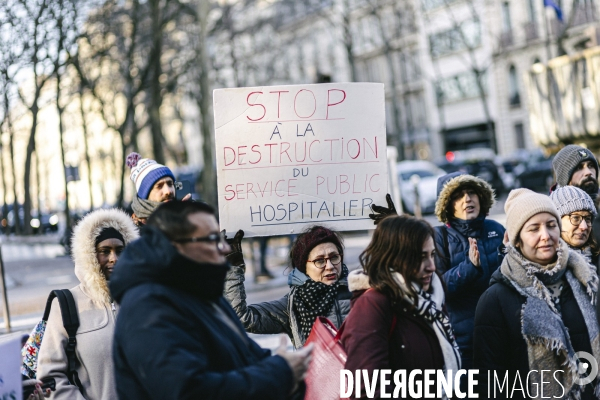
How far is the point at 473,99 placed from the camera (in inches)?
2288

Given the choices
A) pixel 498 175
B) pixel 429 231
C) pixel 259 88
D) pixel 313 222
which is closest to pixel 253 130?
pixel 259 88

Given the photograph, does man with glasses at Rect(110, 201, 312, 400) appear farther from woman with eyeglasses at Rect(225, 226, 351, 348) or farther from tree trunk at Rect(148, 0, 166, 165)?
tree trunk at Rect(148, 0, 166, 165)

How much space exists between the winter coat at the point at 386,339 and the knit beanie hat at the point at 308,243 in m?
1.03

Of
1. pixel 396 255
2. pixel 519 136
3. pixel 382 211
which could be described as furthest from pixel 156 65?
pixel 519 136

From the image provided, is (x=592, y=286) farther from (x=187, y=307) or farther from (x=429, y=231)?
(x=187, y=307)

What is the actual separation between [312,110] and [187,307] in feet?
9.32

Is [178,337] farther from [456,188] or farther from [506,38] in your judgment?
[506,38]

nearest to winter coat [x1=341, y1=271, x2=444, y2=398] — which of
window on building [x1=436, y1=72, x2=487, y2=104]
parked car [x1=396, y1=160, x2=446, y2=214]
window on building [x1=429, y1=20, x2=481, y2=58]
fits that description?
parked car [x1=396, y1=160, x2=446, y2=214]

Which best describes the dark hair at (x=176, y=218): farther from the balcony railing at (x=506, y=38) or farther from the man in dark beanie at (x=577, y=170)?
the balcony railing at (x=506, y=38)

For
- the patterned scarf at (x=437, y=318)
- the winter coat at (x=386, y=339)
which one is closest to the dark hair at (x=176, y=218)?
the winter coat at (x=386, y=339)

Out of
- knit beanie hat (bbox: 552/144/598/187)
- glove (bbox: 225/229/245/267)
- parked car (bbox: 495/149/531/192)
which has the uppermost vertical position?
parked car (bbox: 495/149/531/192)

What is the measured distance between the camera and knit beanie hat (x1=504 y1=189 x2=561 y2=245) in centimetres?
409

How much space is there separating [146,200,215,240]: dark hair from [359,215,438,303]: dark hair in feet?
2.73

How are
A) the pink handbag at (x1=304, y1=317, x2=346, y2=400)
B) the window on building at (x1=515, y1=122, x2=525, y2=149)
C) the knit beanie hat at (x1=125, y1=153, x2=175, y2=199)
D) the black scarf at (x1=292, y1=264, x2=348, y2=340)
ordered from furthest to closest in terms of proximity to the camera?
the window on building at (x1=515, y1=122, x2=525, y2=149), the knit beanie hat at (x1=125, y1=153, x2=175, y2=199), the black scarf at (x1=292, y1=264, x2=348, y2=340), the pink handbag at (x1=304, y1=317, x2=346, y2=400)
